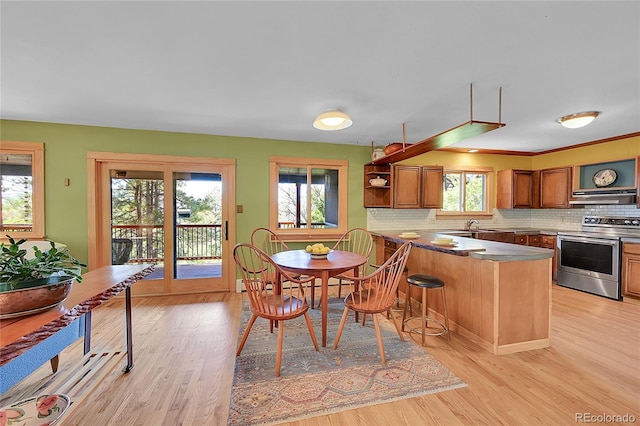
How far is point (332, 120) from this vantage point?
287 centimetres

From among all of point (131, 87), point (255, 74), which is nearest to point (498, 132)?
point (255, 74)

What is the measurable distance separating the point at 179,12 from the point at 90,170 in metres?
3.18

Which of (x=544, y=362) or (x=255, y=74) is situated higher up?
(x=255, y=74)

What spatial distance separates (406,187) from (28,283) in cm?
449

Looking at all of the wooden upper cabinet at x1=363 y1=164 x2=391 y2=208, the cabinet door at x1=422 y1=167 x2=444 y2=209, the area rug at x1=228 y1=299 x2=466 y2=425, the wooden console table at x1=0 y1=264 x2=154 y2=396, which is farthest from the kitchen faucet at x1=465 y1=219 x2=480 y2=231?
the wooden console table at x1=0 y1=264 x2=154 y2=396

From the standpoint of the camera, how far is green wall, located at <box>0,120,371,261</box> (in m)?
3.60

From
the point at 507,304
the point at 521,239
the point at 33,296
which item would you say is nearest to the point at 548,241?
the point at 521,239

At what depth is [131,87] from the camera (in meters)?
2.53

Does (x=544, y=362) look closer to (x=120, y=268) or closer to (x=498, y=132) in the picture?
(x=498, y=132)

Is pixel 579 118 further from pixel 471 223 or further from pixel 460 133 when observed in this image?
pixel 471 223

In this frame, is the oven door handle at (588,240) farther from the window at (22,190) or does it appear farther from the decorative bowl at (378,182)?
the window at (22,190)

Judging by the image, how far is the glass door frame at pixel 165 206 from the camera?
373cm

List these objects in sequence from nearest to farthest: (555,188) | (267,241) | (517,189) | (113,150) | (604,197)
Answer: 1. (113,150)
2. (604,197)
3. (267,241)
4. (555,188)
5. (517,189)

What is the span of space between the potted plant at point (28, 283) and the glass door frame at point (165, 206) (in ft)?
9.35
